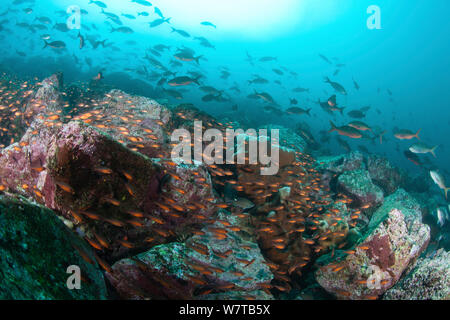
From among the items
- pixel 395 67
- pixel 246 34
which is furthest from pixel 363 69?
pixel 246 34

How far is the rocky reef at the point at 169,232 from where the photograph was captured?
7.07ft

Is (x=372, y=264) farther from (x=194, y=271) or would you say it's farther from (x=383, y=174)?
(x=383, y=174)

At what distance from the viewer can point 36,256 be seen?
6.03ft

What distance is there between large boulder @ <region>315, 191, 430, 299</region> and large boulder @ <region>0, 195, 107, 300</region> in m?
4.57

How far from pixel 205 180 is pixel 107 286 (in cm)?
258

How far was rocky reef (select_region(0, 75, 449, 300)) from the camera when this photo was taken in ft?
7.07

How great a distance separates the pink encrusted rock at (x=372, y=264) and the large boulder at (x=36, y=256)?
15.1ft

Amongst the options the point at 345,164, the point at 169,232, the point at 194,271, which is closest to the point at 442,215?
the point at 345,164

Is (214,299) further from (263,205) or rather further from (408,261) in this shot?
(408,261)

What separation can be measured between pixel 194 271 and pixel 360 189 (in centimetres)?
796
